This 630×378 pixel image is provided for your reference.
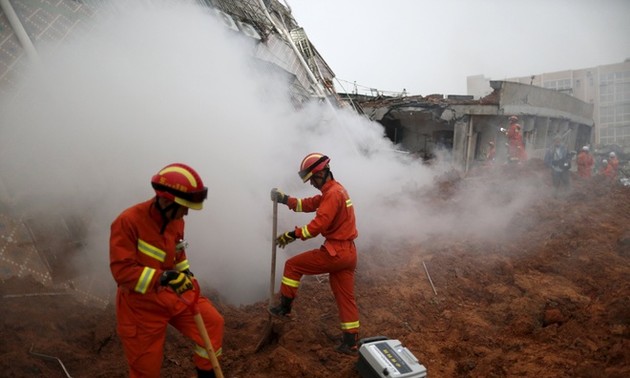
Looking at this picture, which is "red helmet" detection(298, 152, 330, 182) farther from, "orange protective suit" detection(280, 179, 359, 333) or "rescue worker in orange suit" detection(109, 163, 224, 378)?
"rescue worker in orange suit" detection(109, 163, 224, 378)

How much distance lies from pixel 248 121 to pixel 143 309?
3.70 m

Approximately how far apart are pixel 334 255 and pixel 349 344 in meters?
0.86

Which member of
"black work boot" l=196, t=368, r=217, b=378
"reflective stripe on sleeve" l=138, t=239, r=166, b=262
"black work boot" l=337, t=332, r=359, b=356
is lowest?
"black work boot" l=337, t=332, r=359, b=356

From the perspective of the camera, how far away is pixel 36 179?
374 cm

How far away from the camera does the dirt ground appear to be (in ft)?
10.1

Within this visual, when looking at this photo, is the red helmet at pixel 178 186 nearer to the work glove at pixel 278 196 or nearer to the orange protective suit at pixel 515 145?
the work glove at pixel 278 196

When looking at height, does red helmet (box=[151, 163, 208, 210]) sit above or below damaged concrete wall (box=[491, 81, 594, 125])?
below

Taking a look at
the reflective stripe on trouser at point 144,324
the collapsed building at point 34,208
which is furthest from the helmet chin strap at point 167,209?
the collapsed building at point 34,208

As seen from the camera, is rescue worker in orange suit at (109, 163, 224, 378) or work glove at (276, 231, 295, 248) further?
work glove at (276, 231, 295, 248)

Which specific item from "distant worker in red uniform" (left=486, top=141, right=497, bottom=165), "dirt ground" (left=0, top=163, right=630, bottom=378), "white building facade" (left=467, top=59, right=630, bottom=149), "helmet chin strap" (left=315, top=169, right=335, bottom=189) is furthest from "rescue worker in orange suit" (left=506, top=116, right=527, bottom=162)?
"white building facade" (left=467, top=59, right=630, bottom=149)

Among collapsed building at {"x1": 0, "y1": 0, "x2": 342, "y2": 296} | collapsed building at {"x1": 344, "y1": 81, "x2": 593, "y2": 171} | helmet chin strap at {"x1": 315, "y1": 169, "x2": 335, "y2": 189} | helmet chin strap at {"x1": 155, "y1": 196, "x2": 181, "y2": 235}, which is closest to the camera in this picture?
helmet chin strap at {"x1": 155, "y1": 196, "x2": 181, "y2": 235}

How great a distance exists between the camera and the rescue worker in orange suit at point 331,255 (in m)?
3.51

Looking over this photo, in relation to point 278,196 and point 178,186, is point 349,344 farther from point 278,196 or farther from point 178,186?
point 178,186

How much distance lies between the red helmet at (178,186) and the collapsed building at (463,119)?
9568 millimetres
